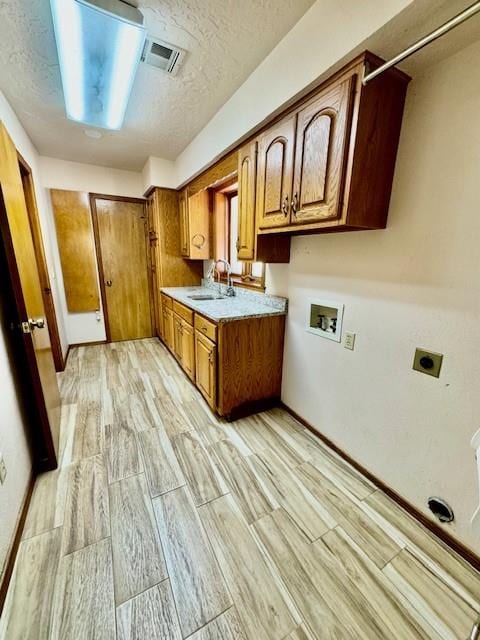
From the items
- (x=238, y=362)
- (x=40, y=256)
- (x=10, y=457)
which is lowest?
(x=10, y=457)

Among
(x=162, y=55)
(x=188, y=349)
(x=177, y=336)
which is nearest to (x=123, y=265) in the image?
(x=177, y=336)

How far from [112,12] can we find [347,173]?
1310 millimetres

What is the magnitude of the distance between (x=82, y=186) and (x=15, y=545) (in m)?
3.79

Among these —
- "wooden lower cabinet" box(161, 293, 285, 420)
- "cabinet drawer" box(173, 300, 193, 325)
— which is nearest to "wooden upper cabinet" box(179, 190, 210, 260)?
"cabinet drawer" box(173, 300, 193, 325)

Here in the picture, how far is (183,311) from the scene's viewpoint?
107 inches

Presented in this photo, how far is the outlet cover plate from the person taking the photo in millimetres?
1228

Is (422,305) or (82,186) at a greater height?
(82,186)

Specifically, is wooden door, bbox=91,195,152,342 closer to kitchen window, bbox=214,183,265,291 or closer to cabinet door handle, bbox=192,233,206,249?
cabinet door handle, bbox=192,233,206,249

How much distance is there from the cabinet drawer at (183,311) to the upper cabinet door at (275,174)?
1116 millimetres

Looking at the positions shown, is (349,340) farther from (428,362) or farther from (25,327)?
(25,327)

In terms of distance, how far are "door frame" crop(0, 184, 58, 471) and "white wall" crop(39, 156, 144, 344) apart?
2.28m

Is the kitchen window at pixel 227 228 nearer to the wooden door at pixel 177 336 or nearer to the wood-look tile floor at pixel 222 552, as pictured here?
the wooden door at pixel 177 336

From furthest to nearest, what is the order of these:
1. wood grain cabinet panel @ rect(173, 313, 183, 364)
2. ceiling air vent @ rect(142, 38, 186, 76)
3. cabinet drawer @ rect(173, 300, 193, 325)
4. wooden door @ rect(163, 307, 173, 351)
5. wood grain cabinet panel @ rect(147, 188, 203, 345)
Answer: wood grain cabinet panel @ rect(147, 188, 203, 345), wooden door @ rect(163, 307, 173, 351), wood grain cabinet panel @ rect(173, 313, 183, 364), cabinet drawer @ rect(173, 300, 193, 325), ceiling air vent @ rect(142, 38, 186, 76)

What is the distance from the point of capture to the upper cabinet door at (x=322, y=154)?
3.99 ft
